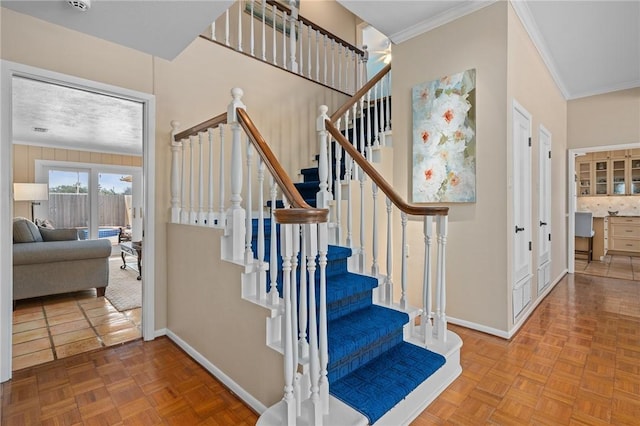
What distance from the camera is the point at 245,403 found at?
6.10 ft

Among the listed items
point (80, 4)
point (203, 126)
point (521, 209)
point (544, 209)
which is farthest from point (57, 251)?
point (544, 209)

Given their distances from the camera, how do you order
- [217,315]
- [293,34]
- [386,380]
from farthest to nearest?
[293,34]
[217,315]
[386,380]

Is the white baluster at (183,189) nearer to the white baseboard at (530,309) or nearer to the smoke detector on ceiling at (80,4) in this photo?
the smoke detector on ceiling at (80,4)

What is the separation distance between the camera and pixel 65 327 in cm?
307

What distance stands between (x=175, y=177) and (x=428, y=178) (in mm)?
2348

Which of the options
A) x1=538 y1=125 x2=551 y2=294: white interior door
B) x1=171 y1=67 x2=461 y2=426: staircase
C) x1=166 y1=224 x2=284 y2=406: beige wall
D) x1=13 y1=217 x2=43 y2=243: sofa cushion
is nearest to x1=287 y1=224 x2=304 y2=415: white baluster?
x1=171 y1=67 x2=461 y2=426: staircase

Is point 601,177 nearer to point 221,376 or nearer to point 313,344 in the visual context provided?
point 313,344

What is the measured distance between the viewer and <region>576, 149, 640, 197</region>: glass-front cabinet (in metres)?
6.55

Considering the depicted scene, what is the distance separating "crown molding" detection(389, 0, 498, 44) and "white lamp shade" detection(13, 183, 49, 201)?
7.05m

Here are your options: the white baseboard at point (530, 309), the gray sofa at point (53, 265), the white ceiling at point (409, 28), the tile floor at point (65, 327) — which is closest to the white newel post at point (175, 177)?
the white ceiling at point (409, 28)

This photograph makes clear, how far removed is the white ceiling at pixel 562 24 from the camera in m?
2.76

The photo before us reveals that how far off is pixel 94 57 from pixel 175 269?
182 cm

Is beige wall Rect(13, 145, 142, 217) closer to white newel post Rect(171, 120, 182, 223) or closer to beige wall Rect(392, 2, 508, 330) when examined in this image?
white newel post Rect(171, 120, 182, 223)

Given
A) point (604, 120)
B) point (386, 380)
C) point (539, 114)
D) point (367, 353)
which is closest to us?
point (386, 380)
